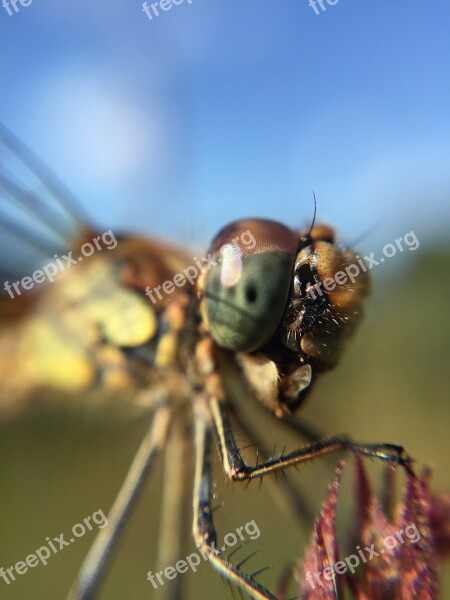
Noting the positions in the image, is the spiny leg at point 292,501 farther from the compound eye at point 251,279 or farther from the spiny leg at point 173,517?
the compound eye at point 251,279

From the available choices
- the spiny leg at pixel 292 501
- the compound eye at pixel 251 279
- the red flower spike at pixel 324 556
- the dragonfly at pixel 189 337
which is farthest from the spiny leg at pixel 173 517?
the red flower spike at pixel 324 556

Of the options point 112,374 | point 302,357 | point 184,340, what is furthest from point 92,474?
point 302,357

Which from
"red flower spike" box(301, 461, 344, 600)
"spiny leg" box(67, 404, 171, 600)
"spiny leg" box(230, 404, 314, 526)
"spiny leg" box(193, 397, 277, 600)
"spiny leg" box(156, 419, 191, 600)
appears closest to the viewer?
"red flower spike" box(301, 461, 344, 600)

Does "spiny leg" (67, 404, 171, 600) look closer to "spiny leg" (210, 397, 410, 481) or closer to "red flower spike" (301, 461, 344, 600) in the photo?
"spiny leg" (210, 397, 410, 481)

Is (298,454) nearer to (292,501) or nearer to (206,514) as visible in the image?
(206,514)

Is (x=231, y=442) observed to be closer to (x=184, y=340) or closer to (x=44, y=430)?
(x=184, y=340)

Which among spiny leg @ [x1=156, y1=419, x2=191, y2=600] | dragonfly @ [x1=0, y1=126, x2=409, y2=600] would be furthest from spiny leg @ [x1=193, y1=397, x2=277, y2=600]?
spiny leg @ [x1=156, y1=419, x2=191, y2=600]
